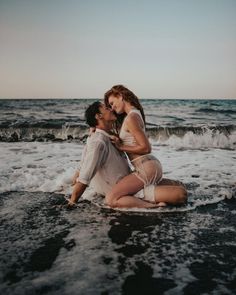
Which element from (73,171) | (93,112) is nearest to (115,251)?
(93,112)

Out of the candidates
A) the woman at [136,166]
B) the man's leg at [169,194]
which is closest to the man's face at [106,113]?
the woman at [136,166]

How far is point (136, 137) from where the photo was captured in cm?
441

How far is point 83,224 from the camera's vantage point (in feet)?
12.8

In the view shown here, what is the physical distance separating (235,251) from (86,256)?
1427 mm

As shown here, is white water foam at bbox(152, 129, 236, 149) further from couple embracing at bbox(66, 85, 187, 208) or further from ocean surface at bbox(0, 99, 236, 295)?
couple embracing at bbox(66, 85, 187, 208)

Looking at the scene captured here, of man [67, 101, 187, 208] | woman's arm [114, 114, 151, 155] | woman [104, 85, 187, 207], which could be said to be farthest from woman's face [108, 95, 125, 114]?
woman's arm [114, 114, 151, 155]

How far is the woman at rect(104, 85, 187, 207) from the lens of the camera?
14.4 ft

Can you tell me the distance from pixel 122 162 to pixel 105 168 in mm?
283

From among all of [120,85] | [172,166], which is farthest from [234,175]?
[120,85]

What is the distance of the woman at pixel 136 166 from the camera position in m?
4.38

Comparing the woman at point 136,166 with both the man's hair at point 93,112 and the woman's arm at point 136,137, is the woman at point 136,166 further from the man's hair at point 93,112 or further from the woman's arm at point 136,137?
the man's hair at point 93,112

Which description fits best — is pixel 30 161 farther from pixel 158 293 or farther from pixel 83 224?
pixel 158 293

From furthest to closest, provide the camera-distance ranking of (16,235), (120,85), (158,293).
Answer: (120,85), (16,235), (158,293)

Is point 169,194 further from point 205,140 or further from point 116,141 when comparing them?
point 205,140
